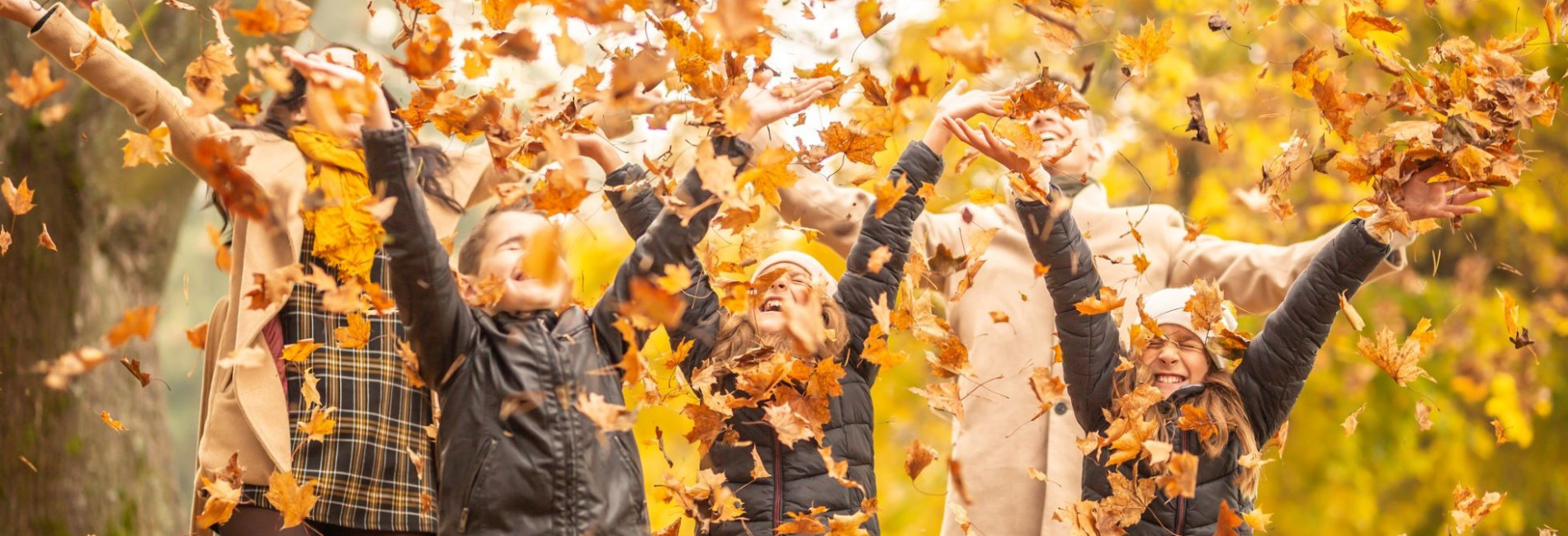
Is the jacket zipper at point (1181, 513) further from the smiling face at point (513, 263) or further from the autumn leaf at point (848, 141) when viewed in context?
the smiling face at point (513, 263)

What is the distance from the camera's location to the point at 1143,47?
340cm

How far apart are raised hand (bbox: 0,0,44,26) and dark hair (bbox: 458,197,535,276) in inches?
42.2

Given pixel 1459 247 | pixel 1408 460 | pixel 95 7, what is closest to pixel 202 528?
pixel 95 7

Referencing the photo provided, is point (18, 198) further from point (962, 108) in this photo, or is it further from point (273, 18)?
point (962, 108)

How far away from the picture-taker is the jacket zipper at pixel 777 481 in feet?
10.9

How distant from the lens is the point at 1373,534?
8.91m

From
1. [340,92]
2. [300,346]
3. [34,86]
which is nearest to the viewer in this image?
[340,92]

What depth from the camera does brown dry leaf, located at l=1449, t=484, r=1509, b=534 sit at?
352 centimetres

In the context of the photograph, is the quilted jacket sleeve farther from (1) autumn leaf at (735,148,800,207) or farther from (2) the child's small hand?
(1) autumn leaf at (735,148,800,207)

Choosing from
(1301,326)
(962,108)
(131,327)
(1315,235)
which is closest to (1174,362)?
(1301,326)

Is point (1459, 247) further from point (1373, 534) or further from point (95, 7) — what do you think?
point (95, 7)

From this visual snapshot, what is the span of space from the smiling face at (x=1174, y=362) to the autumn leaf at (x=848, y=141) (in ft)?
2.76

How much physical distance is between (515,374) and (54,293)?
2185mm

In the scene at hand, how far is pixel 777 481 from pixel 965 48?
1107 mm
